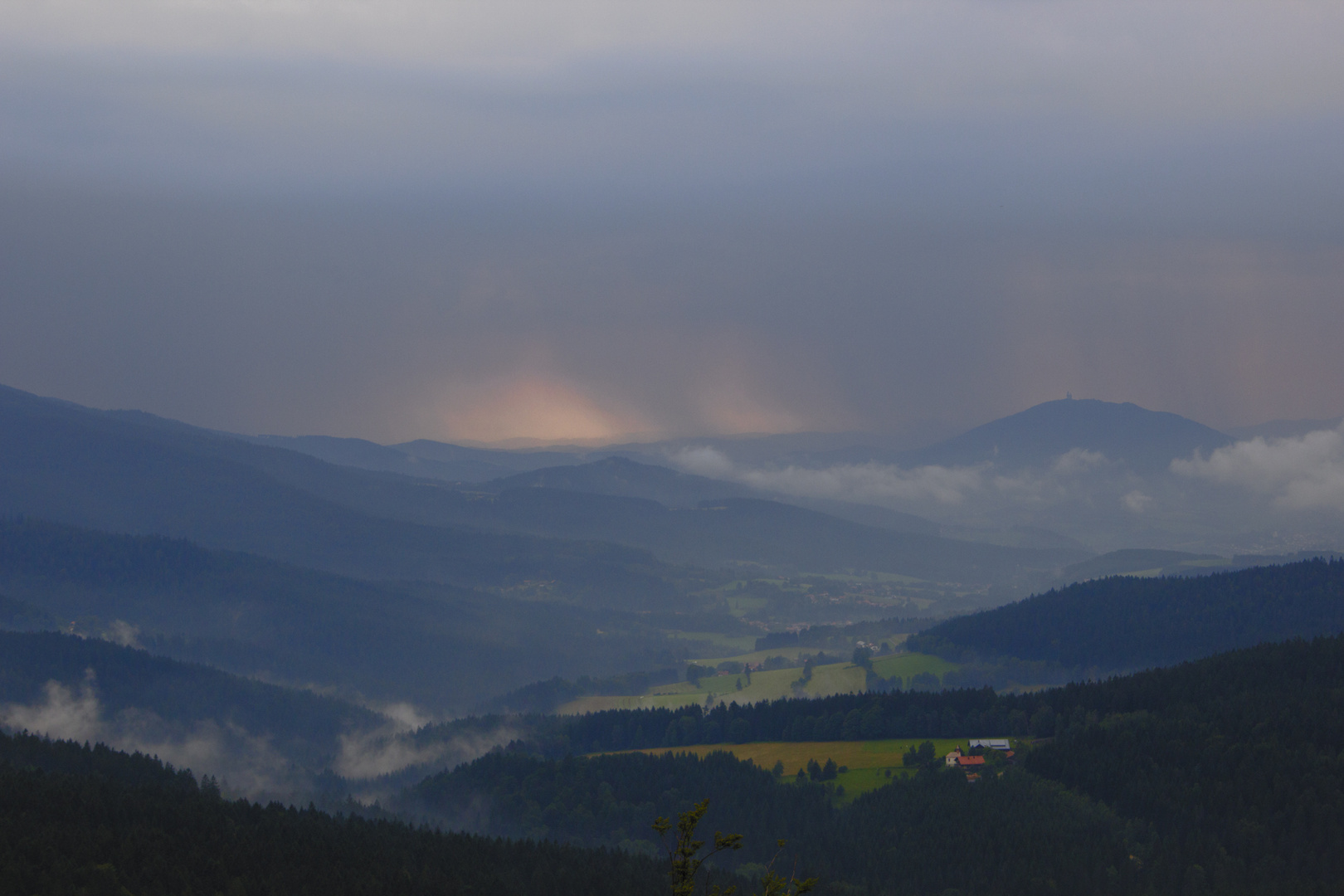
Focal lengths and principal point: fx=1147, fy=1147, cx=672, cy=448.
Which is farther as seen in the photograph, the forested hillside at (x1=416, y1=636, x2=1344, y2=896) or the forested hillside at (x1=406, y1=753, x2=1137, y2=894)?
the forested hillside at (x1=406, y1=753, x2=1137, y2=894)

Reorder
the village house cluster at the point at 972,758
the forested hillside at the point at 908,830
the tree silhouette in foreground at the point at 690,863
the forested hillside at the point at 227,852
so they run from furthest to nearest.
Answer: the village house cluster at the point at 972,758 < the forested hillside at the point at 908,830 < the forested hillside at the point at 227,852 < the tree silhouette in foreground at the point at 690,863

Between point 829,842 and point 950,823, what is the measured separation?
1733cm

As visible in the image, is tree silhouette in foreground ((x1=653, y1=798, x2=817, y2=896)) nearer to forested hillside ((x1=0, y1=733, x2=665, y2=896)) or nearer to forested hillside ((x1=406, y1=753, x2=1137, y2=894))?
forested hillside ((x1=0, y1=733, x2=665, y2=896))

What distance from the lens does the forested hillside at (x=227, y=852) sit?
10275 cm

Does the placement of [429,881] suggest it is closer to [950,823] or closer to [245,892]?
[245,892]

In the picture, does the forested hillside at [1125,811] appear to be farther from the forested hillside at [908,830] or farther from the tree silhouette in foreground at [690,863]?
the tree silhouette in foreground at [690,863]

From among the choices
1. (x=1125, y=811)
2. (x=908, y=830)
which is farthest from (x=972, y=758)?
(x=908, y=830)

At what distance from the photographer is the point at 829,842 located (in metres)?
164

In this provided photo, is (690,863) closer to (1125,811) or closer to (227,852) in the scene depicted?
(227,852)

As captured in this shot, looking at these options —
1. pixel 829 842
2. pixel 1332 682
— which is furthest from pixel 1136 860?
pixel 1332 682

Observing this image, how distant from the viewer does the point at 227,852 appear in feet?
375

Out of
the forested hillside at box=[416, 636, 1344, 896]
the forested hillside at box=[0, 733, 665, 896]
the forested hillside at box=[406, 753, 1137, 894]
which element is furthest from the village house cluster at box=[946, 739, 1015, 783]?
the forested hillside at box=[0, 733, 665, 896]

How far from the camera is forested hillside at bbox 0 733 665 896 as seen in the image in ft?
337

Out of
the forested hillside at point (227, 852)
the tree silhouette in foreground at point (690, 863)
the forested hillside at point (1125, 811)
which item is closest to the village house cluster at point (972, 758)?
the forested hillside at point (1125, 811)
